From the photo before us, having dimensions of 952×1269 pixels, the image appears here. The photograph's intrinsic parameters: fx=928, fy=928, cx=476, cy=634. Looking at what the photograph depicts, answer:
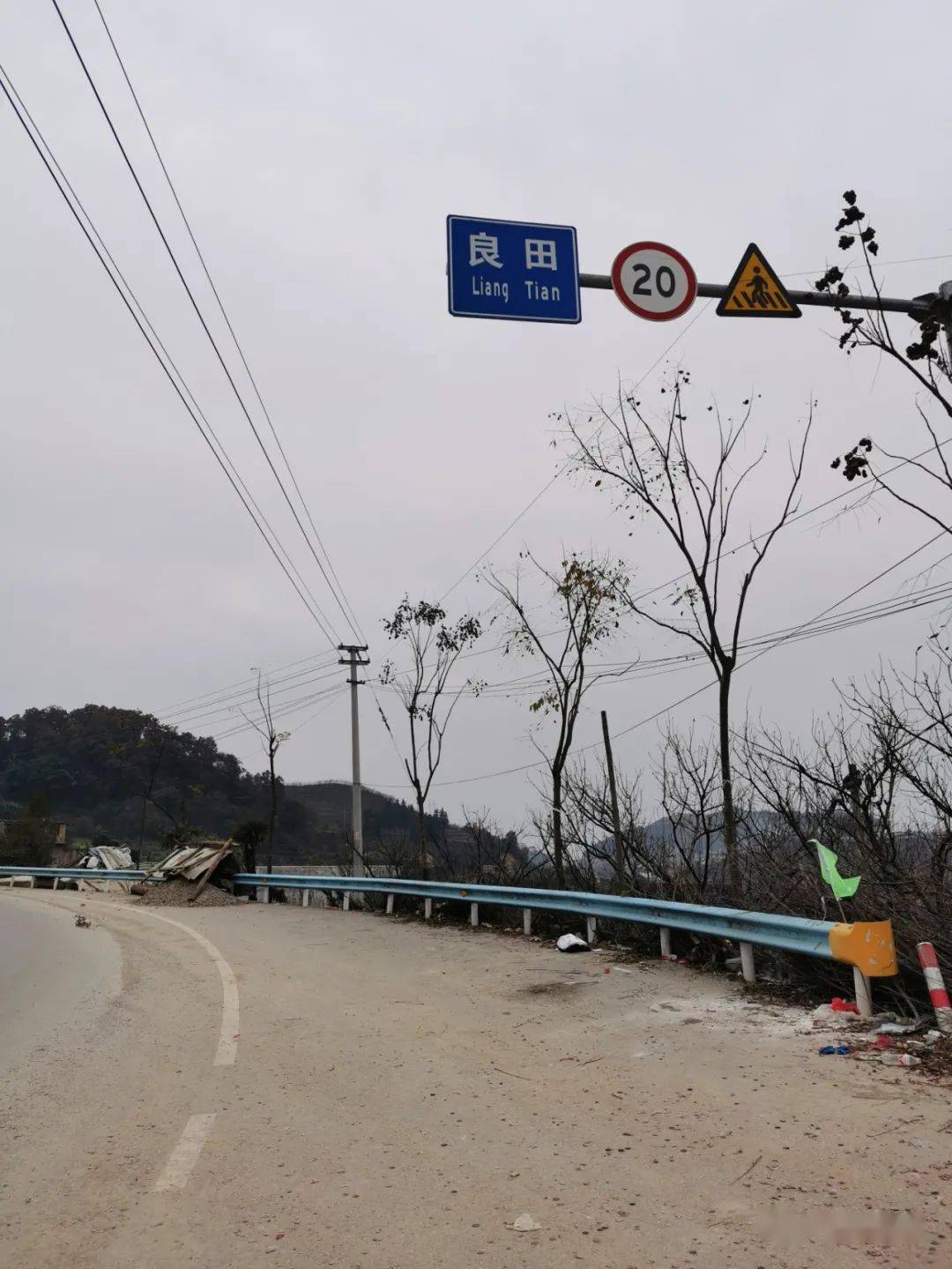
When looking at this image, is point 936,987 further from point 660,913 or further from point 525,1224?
point 660,913

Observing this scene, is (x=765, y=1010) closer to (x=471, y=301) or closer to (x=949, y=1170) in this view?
(x=949, y=1170)

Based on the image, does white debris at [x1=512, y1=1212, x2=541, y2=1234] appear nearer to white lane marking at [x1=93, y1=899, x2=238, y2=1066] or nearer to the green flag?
white lane marking at [x1=93, y1=899, x2=238, y2=1066]

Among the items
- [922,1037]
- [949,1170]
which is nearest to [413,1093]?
[949,1170]

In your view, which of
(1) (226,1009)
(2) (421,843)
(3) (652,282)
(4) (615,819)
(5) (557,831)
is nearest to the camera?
(3) (652,282)

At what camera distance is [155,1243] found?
372cm

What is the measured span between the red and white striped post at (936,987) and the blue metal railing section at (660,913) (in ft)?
2.66

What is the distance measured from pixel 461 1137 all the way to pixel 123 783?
9913cm

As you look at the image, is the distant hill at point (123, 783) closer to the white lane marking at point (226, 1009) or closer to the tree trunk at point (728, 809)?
the white lane marking at point (226, 1009)

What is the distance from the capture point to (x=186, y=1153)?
472 centimetres

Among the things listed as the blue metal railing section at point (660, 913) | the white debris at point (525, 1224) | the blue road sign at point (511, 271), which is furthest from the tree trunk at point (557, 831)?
the white debris at point (525, 1224)

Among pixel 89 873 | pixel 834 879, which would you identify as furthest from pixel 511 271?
pixel 89 873

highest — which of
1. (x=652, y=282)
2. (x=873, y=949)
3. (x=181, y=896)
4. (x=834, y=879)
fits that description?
(x=652, y=282)

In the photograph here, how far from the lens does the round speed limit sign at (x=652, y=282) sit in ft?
22.9

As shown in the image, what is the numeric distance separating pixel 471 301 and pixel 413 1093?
217 inches
